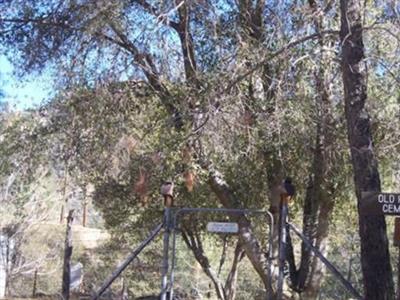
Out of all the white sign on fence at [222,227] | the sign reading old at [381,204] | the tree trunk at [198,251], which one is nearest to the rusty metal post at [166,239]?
the white sign on fence at [222,227]

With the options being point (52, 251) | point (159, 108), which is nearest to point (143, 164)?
point (159, 108)

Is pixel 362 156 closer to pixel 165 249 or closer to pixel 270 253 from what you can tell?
pixel 270 253

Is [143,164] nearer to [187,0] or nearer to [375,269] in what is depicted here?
[187,0]

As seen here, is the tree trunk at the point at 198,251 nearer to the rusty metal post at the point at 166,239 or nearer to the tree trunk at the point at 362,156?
the rusty metal post at the point at 166,239

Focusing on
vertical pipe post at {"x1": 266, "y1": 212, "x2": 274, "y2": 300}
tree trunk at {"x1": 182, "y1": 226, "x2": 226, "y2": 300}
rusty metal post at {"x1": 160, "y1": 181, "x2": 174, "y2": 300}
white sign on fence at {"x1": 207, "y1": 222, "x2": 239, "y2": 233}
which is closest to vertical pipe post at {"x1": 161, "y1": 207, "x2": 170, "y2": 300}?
rusty metal post at {"x1": 160, "y1": 181, "x2": 174, "y2": 300}

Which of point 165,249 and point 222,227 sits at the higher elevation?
point 222,227

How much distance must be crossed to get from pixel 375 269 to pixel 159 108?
182 inches

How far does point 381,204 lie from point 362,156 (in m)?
→ 0.87

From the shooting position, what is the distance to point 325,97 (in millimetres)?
8984

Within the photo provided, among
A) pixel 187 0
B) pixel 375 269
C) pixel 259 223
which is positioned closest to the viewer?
pixel 375 269

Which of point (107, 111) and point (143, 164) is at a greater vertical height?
point (107, 111)

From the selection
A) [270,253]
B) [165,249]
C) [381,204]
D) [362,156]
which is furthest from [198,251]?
[381,204]

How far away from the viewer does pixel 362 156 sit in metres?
6.67

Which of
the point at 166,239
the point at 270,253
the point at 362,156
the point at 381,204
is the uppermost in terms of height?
the point at 362,156
